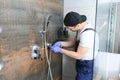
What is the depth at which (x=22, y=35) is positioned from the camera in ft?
3.96

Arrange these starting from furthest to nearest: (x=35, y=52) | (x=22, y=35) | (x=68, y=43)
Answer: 1. (x=68, y=43)
2. (x=35, y=52)
3. (x=22, y=35)

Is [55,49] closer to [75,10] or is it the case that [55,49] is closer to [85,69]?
[85,69]

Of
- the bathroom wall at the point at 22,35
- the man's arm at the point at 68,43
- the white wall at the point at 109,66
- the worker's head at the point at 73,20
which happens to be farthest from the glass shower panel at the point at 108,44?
the bathroom wall at the point at 22,35

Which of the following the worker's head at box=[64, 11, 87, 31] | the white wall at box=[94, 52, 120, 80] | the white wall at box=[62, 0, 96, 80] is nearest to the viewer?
the worker's head at box=[64, 11, 87, 31]

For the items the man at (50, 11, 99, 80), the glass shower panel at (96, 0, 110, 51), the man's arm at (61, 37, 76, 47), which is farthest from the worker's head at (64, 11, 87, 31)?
the man's arm at (61, 37, 76, 47)

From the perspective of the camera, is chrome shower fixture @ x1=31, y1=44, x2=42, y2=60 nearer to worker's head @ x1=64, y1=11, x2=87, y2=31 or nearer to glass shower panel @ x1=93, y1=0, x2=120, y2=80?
worker's head @ x1=64, y1=11, x2=87, y2=31

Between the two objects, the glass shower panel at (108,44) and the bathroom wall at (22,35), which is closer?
the bathroom wall at (22,35)

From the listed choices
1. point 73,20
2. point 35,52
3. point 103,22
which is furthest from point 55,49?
point 103,22

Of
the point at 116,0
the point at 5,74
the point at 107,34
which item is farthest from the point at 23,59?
the point at 116,0

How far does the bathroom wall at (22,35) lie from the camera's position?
1.05 metres

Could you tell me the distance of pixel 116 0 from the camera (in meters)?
1.58

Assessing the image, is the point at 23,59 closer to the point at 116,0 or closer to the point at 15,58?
the point at 15,58

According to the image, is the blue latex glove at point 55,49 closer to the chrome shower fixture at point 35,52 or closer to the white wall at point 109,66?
the chrome shower fixture at point 35,52

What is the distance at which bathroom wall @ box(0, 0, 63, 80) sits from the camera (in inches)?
41.3
